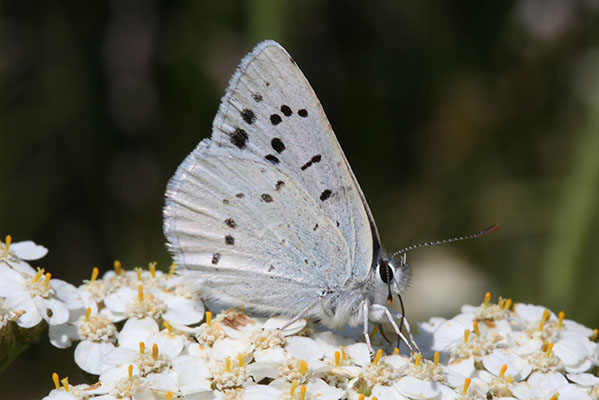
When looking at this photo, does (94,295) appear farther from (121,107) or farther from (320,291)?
(121,107)

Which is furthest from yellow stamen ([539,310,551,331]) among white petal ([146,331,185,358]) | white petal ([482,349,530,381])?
white petal ([146,331,185,358])

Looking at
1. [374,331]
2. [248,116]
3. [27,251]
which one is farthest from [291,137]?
[27,251]

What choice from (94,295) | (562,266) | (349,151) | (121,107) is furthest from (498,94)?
(94,295)

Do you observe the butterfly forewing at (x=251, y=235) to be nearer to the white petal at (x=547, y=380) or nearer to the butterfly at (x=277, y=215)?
the butterfly at (x=277, y=215)

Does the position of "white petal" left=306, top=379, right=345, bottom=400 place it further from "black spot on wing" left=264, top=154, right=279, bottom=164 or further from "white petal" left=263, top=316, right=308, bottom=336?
"black spot on wing" left=264, top=154, right=279, bottom=164

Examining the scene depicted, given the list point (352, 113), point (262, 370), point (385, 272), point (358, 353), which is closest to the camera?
point (262, 370)

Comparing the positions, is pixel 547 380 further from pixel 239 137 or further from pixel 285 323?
pixel 239 137

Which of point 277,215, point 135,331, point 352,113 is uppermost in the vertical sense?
point 352,113
